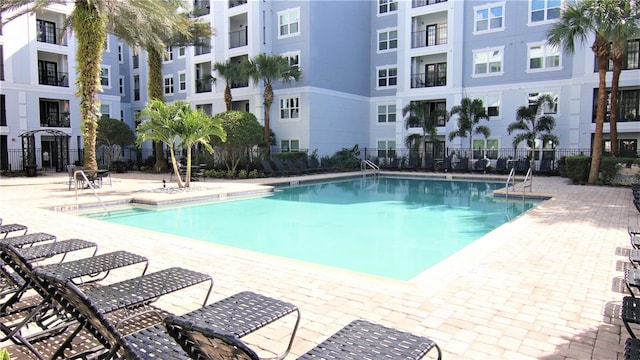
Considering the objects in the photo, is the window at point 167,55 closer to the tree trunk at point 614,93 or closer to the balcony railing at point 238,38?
the balcony railing at point 238,38

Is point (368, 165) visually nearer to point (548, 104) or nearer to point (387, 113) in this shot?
point (387, 113)

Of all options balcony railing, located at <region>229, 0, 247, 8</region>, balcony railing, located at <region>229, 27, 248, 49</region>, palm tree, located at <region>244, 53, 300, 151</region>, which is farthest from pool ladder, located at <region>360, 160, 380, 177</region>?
balcony railing, located at <region>229, 0, 247, 8</region>

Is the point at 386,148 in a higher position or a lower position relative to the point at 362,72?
lower

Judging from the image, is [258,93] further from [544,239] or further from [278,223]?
[544,239]

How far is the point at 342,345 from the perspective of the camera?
2697 mm

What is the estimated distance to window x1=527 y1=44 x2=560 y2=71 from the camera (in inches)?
1032

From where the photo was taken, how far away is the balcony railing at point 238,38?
3156 centimetres

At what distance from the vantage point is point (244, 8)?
30703mm

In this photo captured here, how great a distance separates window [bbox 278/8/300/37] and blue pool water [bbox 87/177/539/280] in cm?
1436

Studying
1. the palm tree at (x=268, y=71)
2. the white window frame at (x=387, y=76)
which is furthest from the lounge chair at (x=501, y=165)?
the palm tree at (x=268, y=71)

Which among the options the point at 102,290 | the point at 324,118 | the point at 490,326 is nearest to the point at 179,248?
the point at 102,290

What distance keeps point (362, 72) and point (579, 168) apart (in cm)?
1773

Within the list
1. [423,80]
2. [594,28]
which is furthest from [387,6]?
[594,28]

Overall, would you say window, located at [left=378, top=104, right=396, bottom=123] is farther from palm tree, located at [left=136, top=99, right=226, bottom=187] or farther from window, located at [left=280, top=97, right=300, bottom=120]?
palm tree, located at [left=136, top=99, right=226, bottom=187]
